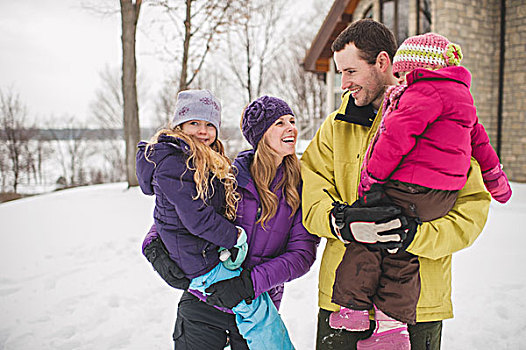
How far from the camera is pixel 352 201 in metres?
1.75

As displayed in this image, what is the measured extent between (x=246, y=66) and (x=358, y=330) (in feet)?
81.8

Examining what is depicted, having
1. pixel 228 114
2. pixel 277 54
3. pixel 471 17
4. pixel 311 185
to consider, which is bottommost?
pixel 311 185

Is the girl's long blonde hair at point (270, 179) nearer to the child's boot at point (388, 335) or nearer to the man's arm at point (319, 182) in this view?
the man's arm at point (319, 182)

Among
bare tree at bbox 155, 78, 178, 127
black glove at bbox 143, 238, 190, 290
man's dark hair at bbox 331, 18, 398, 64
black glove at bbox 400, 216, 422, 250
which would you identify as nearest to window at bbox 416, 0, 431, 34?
man's dark hair at bbox 331, 18, 398, 64

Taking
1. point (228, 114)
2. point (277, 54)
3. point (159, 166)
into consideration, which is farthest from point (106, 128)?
point (159, 166)

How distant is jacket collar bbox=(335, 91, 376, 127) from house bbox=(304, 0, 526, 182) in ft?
31.5

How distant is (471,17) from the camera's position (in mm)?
10102

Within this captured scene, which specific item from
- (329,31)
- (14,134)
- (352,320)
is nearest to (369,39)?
(352,320)

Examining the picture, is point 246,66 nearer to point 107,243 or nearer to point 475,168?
point 107,243

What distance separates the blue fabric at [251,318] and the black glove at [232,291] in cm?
3

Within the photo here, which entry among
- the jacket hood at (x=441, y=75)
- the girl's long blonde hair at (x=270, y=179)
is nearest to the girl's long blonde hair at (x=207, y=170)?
the girl's long blonde hair at (x=270, y=179)

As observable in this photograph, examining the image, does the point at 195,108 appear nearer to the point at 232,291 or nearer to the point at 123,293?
the point at 232,291

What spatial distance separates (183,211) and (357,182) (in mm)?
814

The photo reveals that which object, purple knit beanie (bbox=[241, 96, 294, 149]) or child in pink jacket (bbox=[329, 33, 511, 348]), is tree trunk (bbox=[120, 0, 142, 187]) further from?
child in pink jacket (bbox=[329, 33, 511, 348])
